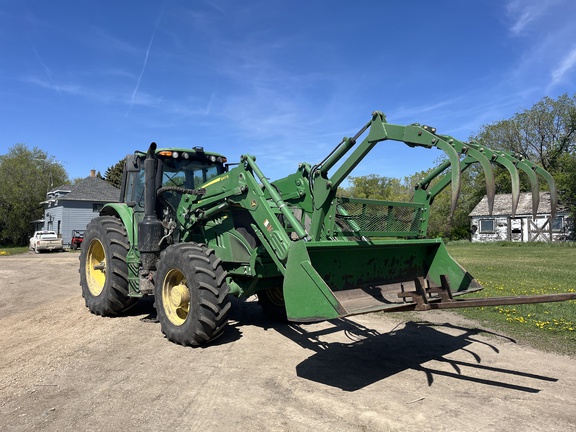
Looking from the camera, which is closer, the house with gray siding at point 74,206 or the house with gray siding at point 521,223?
the house with gray siding at point 521,223

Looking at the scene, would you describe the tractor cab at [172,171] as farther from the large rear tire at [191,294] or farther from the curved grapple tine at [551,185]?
the curved grapple tine at [551,185]

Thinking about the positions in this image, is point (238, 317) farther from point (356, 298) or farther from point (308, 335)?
point (356, 298)

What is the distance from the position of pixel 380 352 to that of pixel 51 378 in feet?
→ 12.7

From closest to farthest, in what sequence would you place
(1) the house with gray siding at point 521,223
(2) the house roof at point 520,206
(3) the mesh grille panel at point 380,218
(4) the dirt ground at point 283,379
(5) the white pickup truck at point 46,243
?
1. (4) the dirt ground at point 283,379
2. (3) the mesh grille panel at point 380,218
3. (5) the white pickup truck at point 46,243
4. (1) the house with gray siding at point 521,223
5. (2) the house roof at point 520,206

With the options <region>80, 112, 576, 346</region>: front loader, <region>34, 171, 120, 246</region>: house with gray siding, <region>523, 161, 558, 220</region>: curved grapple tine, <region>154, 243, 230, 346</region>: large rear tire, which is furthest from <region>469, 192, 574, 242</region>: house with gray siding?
<region>34, 171, 120, 246</region>: house with gray siding

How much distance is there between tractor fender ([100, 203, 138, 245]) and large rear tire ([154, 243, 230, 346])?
1.34 m

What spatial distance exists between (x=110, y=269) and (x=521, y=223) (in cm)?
3922

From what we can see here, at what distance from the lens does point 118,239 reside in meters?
7.45

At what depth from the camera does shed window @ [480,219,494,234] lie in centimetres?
4088

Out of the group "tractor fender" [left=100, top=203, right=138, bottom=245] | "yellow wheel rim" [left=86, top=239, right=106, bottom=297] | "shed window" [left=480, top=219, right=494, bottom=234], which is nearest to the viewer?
"tractor fender" [left=100, top=203, right=138, bottom=245]

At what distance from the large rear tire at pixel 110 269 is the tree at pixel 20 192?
44.0 m

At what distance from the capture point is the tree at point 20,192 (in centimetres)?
4488

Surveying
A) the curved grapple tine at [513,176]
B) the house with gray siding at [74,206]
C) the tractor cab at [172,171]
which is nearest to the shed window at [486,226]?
the house with gray siding at [74,206]

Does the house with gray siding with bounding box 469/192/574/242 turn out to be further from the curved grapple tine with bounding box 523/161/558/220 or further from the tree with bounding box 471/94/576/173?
the curved grapple tine with bounding box 523/161/558/220
